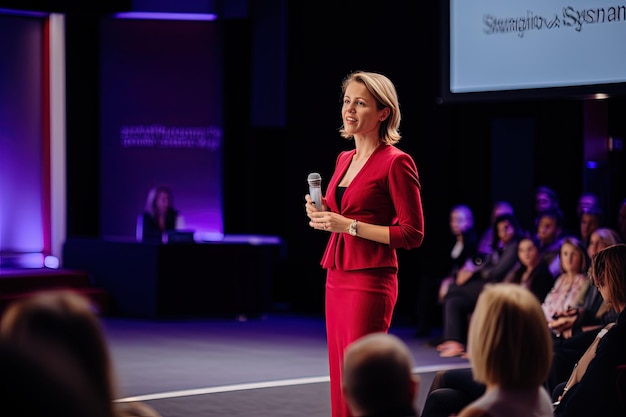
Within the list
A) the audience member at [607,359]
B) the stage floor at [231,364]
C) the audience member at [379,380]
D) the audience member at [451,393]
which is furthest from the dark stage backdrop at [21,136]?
the audience member at [379,380]

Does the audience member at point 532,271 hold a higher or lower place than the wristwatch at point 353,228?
lower

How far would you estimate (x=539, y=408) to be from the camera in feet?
7.78

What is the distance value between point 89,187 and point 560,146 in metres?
5.16

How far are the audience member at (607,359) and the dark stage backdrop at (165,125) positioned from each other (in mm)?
7995

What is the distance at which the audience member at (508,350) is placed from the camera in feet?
7.38

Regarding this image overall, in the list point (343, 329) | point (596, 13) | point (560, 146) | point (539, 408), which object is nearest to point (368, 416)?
point (539, 408)

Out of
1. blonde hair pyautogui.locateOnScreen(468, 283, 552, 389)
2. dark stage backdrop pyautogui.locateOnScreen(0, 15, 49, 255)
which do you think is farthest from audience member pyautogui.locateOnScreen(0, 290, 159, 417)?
dark stage backdrop pyautogui.locateOnScreen(0, 15, 49, 255)

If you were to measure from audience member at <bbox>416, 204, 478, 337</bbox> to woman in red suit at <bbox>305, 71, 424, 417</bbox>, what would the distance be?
4.79m

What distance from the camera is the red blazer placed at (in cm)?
346

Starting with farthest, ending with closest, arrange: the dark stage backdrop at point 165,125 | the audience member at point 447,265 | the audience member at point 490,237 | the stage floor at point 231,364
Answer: the dark stage backdrop at point 165,125 → the audience member at point 447,265 → the audience member at point 490,237 → the stage floor at point 231,364

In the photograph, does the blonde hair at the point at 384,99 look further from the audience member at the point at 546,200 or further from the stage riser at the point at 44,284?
the stage riser at the point at 44,284

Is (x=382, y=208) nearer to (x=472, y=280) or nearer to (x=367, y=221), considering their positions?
(x=367, y=221)

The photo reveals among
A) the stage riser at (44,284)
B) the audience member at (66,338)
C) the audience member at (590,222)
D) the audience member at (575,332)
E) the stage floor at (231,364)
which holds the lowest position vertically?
the stage floor at (231,364)

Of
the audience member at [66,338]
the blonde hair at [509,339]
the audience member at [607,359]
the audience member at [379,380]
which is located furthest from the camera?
the audience member at [607,359]
